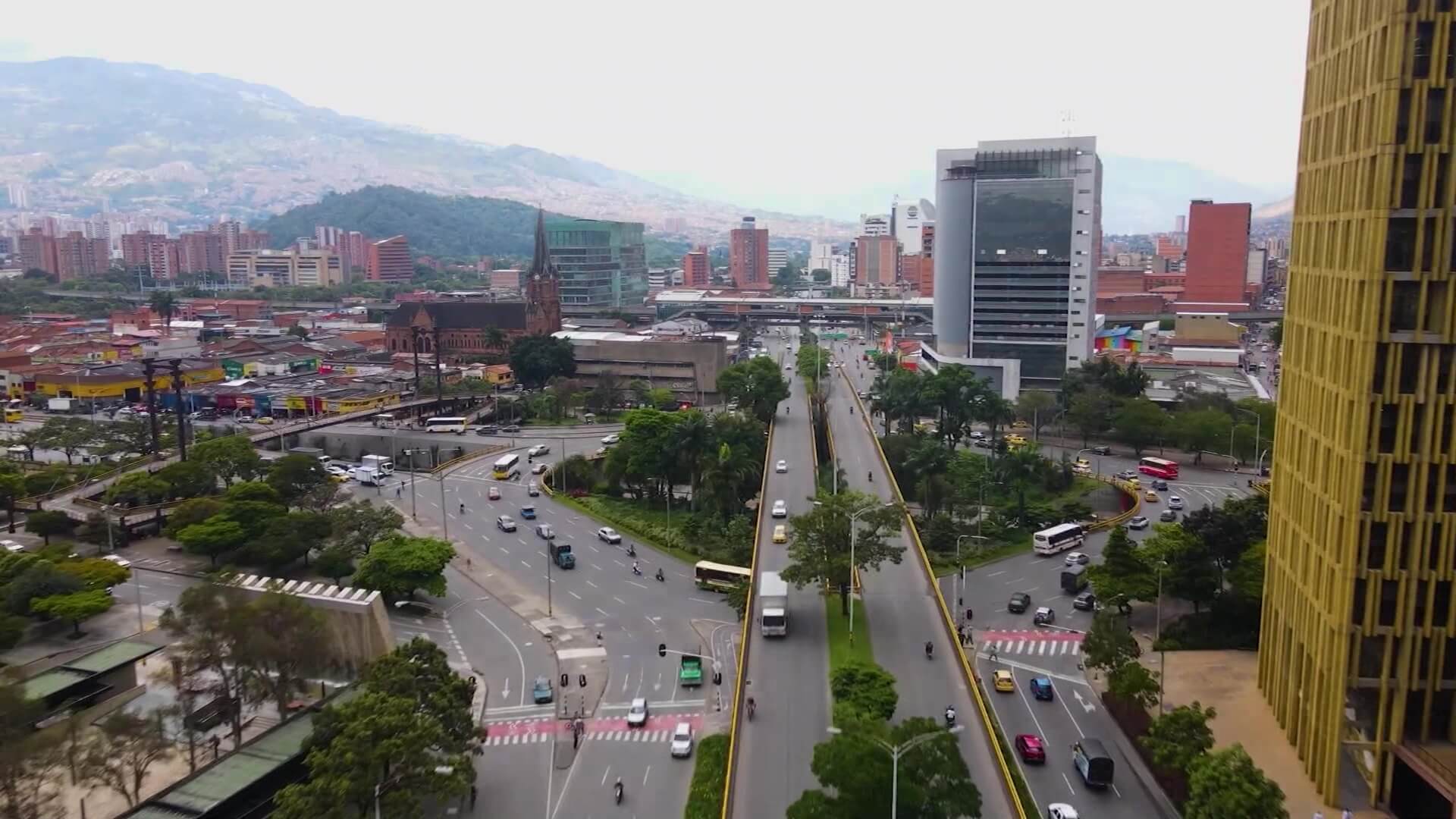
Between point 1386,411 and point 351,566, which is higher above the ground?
point 1386,411

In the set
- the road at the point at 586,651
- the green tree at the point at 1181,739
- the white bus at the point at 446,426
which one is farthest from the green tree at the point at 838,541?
the white bus at the point at 446,426

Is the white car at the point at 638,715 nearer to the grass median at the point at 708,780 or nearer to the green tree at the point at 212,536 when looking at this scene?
the grass median at the point at 708,780

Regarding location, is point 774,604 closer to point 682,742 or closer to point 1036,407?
point 682,742

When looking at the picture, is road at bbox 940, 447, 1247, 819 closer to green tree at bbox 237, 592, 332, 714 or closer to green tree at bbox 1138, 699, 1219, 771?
green tree at bbox 1138, 699, 1219, 771

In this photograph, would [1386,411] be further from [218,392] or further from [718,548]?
[218,392]

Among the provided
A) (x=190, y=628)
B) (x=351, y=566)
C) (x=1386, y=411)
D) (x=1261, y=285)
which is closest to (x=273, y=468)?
(x=351, y=566)

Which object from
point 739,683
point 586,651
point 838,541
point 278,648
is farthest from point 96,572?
point 838,541
